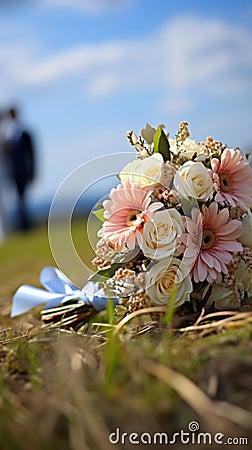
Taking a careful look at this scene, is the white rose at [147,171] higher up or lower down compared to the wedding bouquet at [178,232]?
higher up

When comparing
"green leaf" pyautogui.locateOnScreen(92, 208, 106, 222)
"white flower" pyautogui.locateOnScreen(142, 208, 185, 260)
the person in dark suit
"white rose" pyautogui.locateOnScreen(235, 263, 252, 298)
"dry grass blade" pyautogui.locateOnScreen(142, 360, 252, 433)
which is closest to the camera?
"dry grass blade" pyautogui.locateOnScreen(142, 360, 252, 433)

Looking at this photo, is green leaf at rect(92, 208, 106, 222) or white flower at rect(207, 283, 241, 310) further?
green leaf at rect(92, 208, 106, 222)

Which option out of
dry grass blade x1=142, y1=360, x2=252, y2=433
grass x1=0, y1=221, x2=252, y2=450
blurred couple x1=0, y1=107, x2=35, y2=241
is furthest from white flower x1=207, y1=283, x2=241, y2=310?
blurred couple x1=0, y1=107, x2=35, y2=241

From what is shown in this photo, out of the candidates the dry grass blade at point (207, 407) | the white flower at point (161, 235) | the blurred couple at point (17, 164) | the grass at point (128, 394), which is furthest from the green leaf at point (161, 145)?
the blurred couple at point (17, 164)

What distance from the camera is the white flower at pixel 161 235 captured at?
1.75 metres

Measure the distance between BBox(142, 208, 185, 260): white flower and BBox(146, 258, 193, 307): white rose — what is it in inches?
1.2

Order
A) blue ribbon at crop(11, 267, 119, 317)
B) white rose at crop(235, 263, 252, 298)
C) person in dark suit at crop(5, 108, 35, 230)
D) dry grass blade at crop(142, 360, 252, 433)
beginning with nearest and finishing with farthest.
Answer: dry grass blade at crop(142, 360, 252, 433) → white rose at crop(235, 263, 252, 298) → blue ribbon at crop(11, 267, 119, 317) → person in dark suit at crop(5, 108, 35, 230)

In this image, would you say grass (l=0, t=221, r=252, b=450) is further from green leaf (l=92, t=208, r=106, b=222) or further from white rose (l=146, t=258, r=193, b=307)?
green leaf (l=92, t=208, r=106, b=222)

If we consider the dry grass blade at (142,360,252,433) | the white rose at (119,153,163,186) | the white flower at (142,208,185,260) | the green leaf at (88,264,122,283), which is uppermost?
the white rose at (119,153,163,186)

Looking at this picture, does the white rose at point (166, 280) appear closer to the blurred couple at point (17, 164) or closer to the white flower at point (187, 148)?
the white flower at point (187, 148)

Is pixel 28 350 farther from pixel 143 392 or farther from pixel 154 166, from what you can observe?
pixel 154 166

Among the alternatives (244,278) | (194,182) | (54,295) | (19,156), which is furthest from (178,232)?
(19,156)

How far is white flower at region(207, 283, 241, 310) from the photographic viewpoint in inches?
71.0

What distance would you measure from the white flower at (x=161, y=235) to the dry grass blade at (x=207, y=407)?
768 mm
